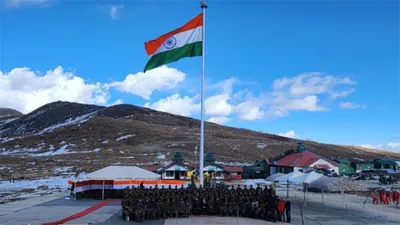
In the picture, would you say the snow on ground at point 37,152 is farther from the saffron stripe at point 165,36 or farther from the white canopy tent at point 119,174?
the saffron stripe at point 165,36

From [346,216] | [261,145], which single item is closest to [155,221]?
[346,216]

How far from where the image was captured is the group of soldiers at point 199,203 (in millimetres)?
22562

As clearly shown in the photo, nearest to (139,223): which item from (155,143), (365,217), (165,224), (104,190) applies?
(165,224)

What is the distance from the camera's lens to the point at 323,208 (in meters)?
30.0

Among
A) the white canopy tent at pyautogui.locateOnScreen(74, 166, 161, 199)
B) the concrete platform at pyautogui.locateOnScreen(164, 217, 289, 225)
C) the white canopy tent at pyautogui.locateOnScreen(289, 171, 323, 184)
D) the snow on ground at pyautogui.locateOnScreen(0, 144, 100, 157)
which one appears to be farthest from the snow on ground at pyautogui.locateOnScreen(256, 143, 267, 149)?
the concrete platform at pyautogui.locateOnScreen(164, 217, 289, 225)

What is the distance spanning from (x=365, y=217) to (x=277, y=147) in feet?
404

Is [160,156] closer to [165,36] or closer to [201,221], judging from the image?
[165,36]

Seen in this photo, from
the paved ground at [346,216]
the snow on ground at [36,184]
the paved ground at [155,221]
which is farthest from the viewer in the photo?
the snow on ground at [36,184]

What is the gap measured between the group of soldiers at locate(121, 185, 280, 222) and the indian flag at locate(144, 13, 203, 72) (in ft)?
24.5

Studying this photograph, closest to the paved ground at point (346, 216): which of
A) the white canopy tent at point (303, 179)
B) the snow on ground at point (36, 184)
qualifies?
the white canopy tent at point (303, 179)

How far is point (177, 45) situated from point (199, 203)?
9.29m

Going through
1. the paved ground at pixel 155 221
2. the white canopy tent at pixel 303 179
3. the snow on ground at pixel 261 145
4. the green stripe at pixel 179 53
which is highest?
the snow on ground at pixel 261 145

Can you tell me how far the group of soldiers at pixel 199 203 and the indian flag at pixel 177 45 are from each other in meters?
7.48

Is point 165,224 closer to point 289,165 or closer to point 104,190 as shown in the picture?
point 104,190
